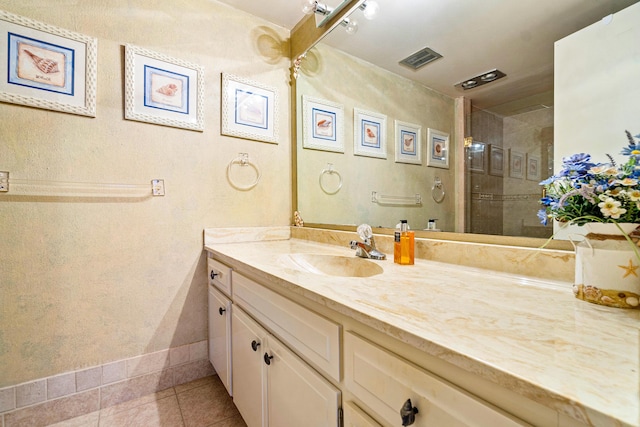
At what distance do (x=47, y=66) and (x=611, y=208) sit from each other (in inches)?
81.1

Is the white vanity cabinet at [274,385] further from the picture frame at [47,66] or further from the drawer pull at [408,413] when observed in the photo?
the picture frame at [47,66]

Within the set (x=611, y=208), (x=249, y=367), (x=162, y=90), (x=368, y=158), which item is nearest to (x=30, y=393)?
(x=249, y=367)

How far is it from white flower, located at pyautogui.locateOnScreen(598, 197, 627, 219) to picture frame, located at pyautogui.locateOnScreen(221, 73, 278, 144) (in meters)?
1.67

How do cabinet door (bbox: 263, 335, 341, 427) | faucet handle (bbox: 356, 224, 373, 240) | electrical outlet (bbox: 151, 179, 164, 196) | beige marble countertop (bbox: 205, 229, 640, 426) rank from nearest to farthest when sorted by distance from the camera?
beige marble countertop (bbox: 205, 229, 640, 426) → cabinet door (bbox: 263, 335, 341, 427) → faucet handle (bbox: 356, 224, 373, 240) → electrical outlet (bbox: 151, 179, 164, 196)

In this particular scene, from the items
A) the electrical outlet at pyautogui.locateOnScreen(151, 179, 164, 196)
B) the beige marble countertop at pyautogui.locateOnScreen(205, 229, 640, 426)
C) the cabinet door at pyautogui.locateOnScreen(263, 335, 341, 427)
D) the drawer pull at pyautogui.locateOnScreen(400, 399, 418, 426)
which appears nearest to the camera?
the beige marble countertop at pyautogui.locateOnScreen(205, 229, 640, 426)

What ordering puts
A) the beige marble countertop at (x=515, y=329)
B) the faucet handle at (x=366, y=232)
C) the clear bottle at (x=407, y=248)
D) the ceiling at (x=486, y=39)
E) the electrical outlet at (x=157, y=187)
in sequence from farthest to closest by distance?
1. the electrical outlet at (x=157, y=187)
2. the faucet handle at (x=366, y=232)
3. the clear bottle at (x=407, y=248)
4. the ceiling at (x=486, y=39)
5. the beige marble countertop at (x=515, y=329)

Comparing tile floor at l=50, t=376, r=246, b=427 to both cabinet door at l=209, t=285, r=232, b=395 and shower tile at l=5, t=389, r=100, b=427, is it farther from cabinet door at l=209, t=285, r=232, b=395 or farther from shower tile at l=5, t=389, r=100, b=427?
cabinet door at l=209, t=285, r=232, b=395

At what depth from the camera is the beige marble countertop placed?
0.30 metres

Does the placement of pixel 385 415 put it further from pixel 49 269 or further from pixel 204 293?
pixel 49 269

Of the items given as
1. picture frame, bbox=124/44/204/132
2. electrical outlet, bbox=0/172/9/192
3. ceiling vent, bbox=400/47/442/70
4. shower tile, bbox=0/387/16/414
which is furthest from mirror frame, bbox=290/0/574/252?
shower tile, bbox=0/387/16/414

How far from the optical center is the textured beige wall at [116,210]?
120 centimetres

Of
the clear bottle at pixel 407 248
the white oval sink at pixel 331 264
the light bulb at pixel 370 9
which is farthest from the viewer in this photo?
the light bulb at pixel 370 9

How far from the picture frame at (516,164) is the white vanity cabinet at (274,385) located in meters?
0.79

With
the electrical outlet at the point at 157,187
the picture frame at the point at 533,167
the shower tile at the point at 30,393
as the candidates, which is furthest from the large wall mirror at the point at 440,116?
the shower tile at the point at 30,393
